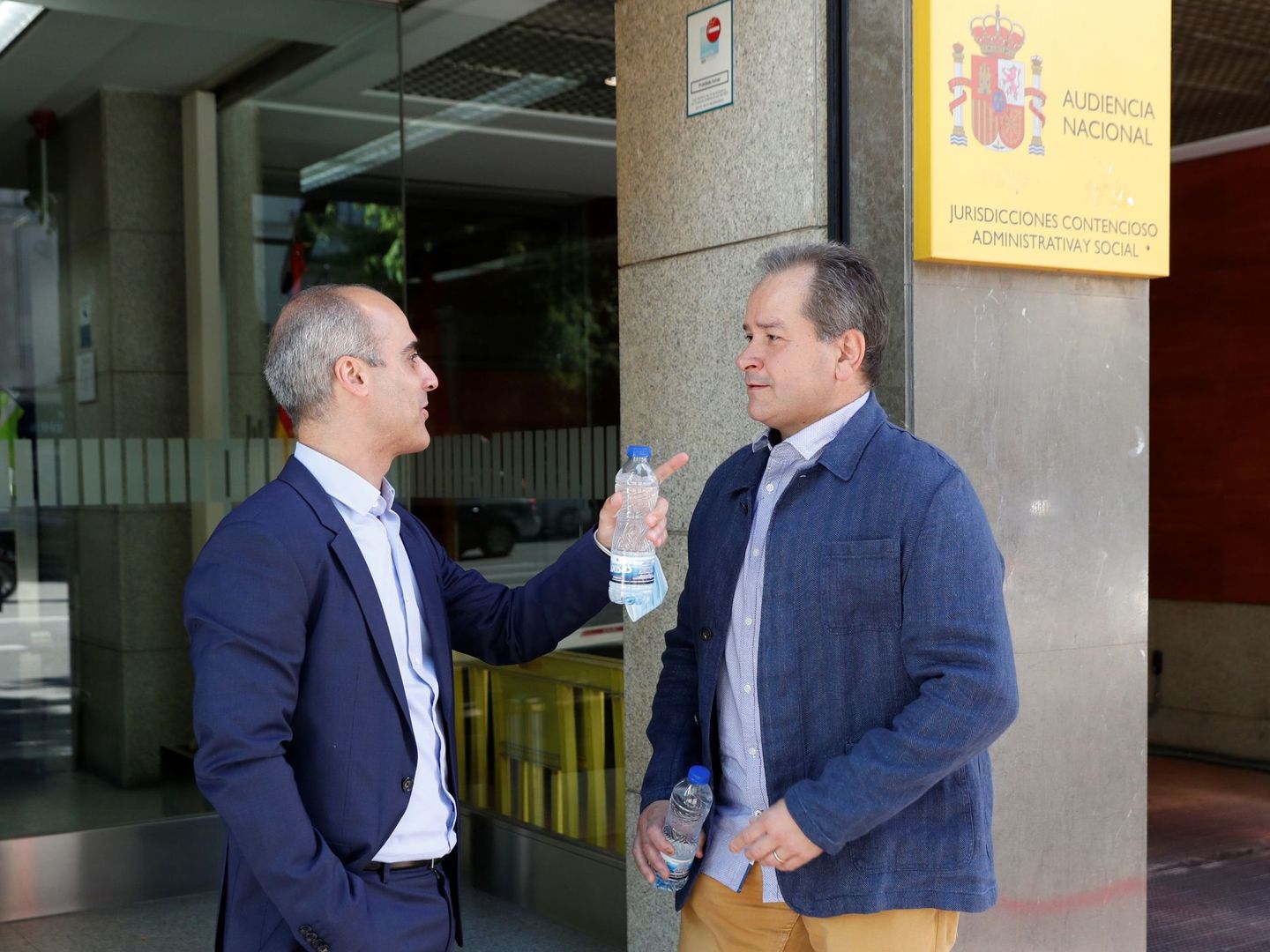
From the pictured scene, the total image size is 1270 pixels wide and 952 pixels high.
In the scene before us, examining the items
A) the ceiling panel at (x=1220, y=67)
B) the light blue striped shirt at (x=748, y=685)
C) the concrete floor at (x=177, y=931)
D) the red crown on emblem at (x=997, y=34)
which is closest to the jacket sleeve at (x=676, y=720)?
the light blue striped shirt at (x=748, y=685)

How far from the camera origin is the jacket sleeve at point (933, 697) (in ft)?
7.24

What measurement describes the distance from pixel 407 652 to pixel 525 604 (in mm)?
445

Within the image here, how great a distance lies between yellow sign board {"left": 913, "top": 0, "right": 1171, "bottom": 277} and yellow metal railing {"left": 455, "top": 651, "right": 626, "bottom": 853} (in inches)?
112

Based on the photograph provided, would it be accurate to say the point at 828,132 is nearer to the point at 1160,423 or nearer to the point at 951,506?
the point at 951,506

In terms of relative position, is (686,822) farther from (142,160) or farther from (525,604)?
(142,160)

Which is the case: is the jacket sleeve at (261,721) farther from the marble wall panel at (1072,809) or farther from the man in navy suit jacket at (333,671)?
the marble wall panel at (1072,809)

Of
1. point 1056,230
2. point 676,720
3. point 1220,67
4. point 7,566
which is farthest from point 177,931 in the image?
point 1220,67

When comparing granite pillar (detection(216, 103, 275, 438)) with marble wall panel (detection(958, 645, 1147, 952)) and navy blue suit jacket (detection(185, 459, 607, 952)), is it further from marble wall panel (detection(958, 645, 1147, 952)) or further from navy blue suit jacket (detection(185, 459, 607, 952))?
navy blue suit jacket (detection(185, 459, 607, 952))

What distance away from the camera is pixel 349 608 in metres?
2.29

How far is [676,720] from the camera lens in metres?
2.71

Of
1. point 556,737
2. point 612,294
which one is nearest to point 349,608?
point 556,737

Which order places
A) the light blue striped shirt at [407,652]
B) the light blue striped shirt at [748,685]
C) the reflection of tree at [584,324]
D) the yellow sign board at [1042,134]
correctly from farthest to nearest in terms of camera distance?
the reflection of tree at [584,324], the yellow sign board at [1042,134], the light blue striped shirt at [748,685], the light blue striped shirt at [407,652]

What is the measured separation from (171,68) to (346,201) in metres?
1.01

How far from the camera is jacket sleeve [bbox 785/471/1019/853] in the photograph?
221 cm
